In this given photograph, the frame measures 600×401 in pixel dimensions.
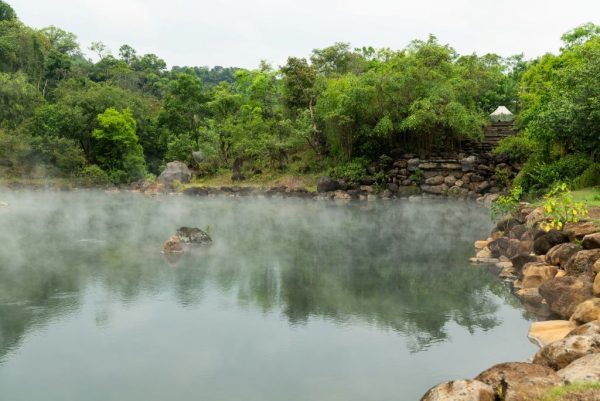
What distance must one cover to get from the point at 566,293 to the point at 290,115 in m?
33.0

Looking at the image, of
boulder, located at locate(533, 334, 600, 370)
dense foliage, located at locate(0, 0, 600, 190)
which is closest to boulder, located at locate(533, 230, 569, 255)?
boulder, located at locate(533, 334, 600, 370)

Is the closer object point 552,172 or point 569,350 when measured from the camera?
point 569,350

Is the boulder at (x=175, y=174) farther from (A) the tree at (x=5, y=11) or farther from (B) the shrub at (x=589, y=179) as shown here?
(A) the tree at (x=5, y=11)

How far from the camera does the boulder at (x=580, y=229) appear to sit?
11539mm

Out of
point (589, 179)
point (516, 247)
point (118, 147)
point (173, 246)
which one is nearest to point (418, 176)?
point (589, 179)

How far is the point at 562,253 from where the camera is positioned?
37.5 ft

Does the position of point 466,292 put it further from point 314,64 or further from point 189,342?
point 314,64

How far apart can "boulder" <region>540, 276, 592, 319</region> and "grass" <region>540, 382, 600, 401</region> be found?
4.74 meters

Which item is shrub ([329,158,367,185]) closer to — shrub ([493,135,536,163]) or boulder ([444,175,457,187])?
boulder ([444,175,457,187])

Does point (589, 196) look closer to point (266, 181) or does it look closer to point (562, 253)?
point (562, 253)

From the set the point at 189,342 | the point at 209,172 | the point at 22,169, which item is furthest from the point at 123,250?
the point at 22,169

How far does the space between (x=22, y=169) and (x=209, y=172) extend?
13.6m

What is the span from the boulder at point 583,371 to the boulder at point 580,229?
6.61 metres

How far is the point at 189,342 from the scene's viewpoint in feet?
30.0
